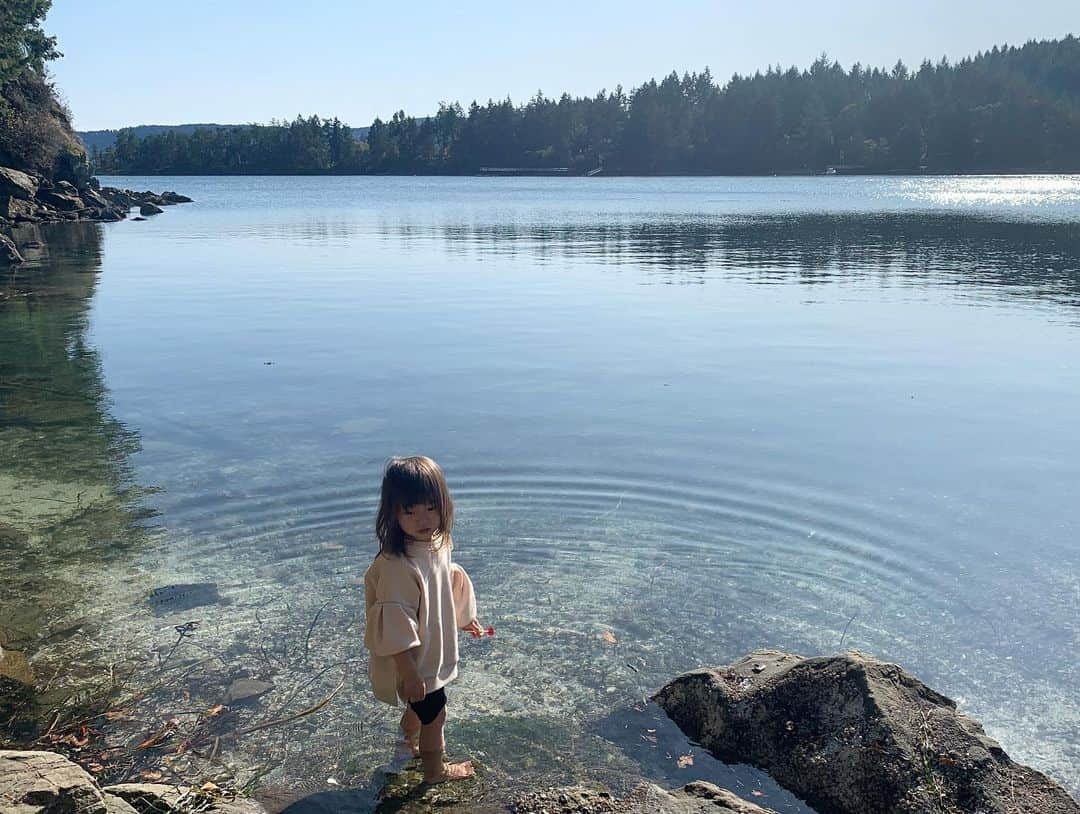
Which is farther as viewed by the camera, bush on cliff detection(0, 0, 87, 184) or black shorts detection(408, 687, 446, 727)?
bush on cliff detection(0, 0, 87, 184)

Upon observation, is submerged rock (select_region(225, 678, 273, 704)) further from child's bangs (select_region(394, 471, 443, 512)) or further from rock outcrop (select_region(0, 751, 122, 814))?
child's bangs (select_region(394, 471, 443, 512))

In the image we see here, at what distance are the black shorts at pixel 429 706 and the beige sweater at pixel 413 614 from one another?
0.06 m

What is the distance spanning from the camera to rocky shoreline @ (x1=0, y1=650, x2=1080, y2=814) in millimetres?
4004

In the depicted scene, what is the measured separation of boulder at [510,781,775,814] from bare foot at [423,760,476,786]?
387 millimetres

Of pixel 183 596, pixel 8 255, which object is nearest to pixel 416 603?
pixel 183 596

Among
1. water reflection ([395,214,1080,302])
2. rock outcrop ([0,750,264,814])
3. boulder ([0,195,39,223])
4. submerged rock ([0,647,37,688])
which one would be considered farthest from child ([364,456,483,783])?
boulder ([0,195,39,223])

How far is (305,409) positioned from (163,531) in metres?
4.50

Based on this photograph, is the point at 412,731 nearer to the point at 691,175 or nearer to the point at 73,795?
the point at 73,795

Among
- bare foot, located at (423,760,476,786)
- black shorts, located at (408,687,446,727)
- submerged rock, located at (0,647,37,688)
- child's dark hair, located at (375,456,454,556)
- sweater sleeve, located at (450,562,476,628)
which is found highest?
child's dark hair, located at (375,456,454,556)

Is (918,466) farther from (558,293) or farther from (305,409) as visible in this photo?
(558,293)

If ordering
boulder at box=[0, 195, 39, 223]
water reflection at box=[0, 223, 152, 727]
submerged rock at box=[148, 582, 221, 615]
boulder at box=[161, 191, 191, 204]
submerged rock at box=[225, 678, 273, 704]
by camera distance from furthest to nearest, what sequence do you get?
boulder at box=[161, 191, 191, 204], boulder at box=[0, 195, 39, 223], submerged rock at box=[148, 582, 221, 615], water reflection at box=[0, 223, 152, 727], submerged rock at box=[225, 678, 273, 704]

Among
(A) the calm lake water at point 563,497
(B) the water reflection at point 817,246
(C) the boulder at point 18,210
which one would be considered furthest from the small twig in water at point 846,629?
(C) the boulder at point 18,210

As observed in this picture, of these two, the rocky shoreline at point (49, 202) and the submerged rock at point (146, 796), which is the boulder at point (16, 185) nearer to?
the rocky shoreline at point (49, 202)

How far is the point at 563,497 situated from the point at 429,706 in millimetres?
4418
